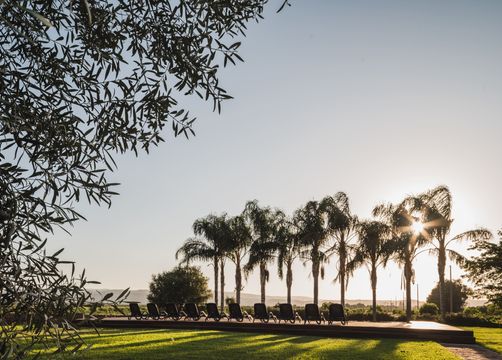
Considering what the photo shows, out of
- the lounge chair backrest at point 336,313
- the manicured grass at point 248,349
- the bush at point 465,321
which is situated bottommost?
the bush at point 465,321

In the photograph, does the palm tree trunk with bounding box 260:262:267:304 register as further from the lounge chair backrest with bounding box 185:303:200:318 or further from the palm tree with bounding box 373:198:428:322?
the lounge chair backrest with bounding box 185:303:200:318

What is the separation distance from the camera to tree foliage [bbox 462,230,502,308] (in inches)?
1042

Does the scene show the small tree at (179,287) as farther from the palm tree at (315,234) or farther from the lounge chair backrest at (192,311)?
the lounge chair backrest at (192,311)

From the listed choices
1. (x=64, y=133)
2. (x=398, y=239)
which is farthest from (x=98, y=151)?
(x=398, y=239)

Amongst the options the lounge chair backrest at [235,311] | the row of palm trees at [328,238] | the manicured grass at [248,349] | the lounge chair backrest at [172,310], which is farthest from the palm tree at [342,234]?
the manicured grass at [248,349]

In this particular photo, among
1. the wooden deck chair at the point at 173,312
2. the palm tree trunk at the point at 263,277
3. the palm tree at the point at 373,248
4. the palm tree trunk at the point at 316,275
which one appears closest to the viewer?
the wooden deck chair at the point at 173,312

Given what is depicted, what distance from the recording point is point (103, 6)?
5.37m

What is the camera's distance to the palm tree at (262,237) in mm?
38250

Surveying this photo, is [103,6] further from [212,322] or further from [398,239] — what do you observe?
[398,239]

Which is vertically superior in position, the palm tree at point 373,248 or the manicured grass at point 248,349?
the palm tree at point 373,248

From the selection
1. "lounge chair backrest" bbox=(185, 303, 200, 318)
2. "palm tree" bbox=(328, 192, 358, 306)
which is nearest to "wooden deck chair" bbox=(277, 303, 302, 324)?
"lounge chair backrest" bbox=(185, 303, 200, 318)

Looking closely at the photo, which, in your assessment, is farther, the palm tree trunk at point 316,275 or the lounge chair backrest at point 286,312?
the palm tree trunk at point 316,275

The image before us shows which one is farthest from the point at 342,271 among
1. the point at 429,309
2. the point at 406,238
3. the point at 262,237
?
the point at 429,309

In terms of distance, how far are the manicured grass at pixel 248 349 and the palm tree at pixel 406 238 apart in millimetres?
14350
